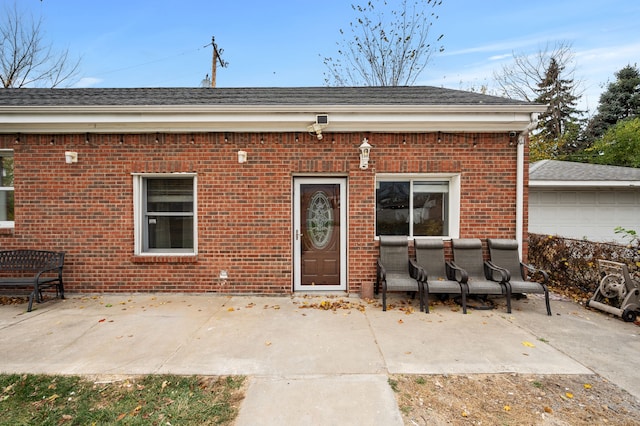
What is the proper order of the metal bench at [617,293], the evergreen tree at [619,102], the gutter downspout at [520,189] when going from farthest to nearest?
the evergreen tree at [619,102] < the gutter downspout at [520,189] < the metal bench at [617,293]

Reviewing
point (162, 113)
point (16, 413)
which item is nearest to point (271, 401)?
point (16, 413)

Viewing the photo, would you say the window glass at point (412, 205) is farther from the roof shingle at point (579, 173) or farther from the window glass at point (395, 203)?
the roof shingle at point (579, 173)

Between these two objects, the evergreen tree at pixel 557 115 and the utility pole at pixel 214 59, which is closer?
the utility pole at pixel 214 59

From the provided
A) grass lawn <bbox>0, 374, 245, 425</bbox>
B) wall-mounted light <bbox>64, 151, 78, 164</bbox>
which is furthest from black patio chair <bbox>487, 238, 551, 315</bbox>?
wall-mounted light <bbox>64, 151, 78, 164</bbox>

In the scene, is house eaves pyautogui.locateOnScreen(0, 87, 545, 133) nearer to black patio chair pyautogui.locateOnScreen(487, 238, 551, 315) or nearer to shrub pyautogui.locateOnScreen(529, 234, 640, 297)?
black patio chair pyautogui.locateOnScreen(487, 238, 551, 315)

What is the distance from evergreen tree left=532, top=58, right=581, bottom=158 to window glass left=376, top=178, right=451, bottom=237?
20.1 meters

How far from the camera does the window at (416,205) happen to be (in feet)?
19.4

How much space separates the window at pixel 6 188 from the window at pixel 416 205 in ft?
23.1

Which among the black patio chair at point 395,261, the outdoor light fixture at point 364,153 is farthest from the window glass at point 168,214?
the black patio chair at point 395,261

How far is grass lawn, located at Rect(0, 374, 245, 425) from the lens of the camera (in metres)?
2.41

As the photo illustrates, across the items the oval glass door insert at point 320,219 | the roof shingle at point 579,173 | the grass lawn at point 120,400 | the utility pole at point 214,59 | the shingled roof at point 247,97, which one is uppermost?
the utility pole at point 214,59

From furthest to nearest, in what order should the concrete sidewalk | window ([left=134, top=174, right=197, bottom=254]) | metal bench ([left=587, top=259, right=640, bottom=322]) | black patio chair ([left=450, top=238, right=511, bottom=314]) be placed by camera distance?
window ([left=134, top=174, right=197, bottom=254])
black patio chair ([left=450, top=238, right=511, bottom=314])
metal bench ([left=587, top=259, right=640, bottom=322])
the concrete sidewalk

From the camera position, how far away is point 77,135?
18.6ft

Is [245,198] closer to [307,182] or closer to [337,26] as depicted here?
[307,182]
